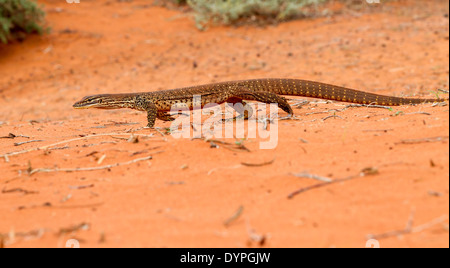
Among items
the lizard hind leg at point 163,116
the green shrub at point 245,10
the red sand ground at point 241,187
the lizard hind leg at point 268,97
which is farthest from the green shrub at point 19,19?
the lizard hind leg at point 268,97

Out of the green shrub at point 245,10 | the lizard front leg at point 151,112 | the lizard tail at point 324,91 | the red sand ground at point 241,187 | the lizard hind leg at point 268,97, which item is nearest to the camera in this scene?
the red sand ground at point 241,187

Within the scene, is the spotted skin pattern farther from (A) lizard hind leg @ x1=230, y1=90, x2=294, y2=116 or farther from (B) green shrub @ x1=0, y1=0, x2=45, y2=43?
(B) green shrub @ x1=0, y1=0, x2=45, y2=43

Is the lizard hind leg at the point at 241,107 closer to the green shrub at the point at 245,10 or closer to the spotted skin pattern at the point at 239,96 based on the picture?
the spotted skin pattern at the point at 239,96

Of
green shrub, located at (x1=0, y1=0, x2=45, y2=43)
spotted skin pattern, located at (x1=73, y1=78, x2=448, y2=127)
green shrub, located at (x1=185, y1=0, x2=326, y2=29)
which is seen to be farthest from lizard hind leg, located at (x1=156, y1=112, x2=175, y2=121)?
green shrub, located at (x1=0, y1=0, x2=45, y2=43)

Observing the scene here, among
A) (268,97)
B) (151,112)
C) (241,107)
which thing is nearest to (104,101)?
(151,112)

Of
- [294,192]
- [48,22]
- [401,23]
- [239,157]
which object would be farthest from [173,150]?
[48,22]

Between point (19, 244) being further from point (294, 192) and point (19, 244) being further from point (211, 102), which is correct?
point (211, 102)
